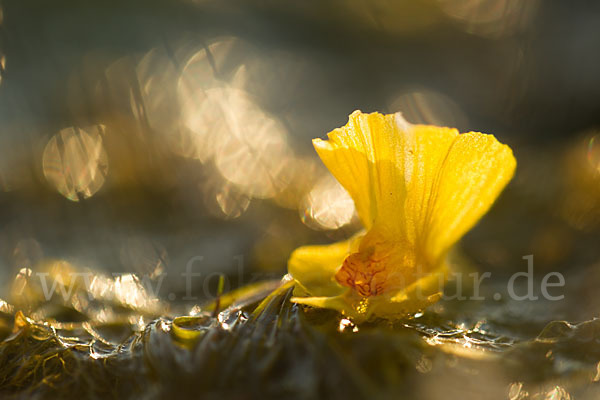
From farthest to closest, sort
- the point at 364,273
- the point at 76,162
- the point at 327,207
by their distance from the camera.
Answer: the point at 76,162, the point at 327,207, the point at 364,273

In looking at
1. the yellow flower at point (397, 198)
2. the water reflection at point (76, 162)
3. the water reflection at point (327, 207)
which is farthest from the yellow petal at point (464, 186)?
the water reflection at point (76, 162)

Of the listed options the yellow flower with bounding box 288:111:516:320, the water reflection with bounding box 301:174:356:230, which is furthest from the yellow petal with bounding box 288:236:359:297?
the water reflection with bounding box 301:174:356:230

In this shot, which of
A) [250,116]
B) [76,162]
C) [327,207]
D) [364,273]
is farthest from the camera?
[250,116]

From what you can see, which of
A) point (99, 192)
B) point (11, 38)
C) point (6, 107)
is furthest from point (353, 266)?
point (11, 38)

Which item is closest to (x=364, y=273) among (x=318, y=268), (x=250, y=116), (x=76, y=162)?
(x=318, y=268)

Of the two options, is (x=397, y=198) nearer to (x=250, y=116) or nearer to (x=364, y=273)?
(x=364, y=273)

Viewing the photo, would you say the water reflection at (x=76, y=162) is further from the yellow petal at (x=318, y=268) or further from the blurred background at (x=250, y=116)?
the yellow petal at (x=318, y=268)

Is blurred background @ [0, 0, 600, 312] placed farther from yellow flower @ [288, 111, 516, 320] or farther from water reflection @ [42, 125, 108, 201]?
yellow flower @ [288, 111, 516, 320]
